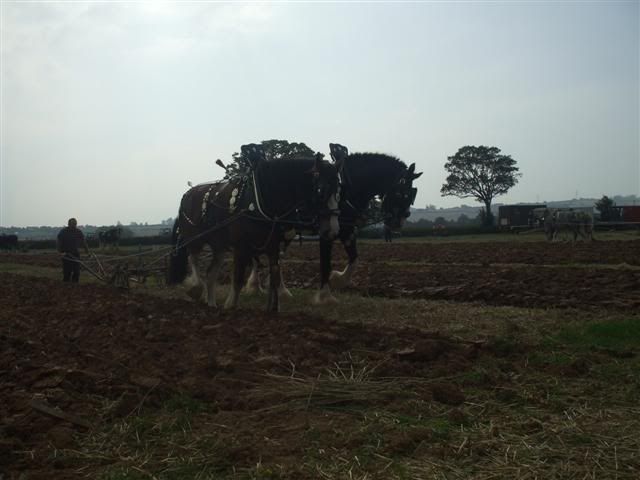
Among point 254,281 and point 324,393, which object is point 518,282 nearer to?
point 254,281

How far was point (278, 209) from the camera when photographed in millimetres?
8539

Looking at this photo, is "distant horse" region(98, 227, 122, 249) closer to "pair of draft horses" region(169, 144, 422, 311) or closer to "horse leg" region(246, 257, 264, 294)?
"pair of draft horses" region(169, 144, 422, 311)

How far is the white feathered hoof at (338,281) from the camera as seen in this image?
10.1 m

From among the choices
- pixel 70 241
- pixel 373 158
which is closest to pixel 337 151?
pixel 373 158

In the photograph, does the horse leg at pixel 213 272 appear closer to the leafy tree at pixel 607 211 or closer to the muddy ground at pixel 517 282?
the muddy ground at pixel 517 282

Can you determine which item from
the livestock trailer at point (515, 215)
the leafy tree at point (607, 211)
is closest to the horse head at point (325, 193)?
the leafy tree at point (607, 211)

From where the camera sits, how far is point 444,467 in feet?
10.4

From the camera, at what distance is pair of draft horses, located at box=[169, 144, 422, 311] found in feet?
27.5

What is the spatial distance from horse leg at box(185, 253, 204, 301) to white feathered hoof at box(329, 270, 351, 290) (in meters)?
2.10

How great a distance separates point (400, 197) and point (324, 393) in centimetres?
579

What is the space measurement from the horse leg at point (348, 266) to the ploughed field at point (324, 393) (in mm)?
1763

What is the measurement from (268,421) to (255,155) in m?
5.89

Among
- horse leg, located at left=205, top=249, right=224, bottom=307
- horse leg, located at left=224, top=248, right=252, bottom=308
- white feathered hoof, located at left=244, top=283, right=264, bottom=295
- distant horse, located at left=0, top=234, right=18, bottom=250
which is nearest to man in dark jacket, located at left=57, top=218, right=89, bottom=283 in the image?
white feathered hoof, located at left=244, top=283, right=264, bottom=295

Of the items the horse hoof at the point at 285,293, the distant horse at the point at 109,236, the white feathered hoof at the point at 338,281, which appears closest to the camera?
the white feathered hoof at the point at 338,281
